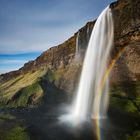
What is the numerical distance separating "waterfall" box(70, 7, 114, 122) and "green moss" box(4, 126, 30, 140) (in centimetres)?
2600

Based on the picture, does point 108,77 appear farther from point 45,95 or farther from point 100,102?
point 45,95

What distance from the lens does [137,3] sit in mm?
87188

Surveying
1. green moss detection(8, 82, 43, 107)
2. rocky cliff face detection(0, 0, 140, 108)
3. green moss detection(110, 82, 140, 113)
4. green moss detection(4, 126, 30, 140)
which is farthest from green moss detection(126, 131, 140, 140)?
green moss detection(8, 82, 43, 107)

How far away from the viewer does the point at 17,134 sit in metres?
55.0

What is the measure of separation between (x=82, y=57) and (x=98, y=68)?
2271 centimetres

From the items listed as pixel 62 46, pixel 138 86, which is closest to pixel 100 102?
pixel 138 86

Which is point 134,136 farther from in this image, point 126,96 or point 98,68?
point 98,68

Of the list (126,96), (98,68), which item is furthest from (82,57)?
(126,96)

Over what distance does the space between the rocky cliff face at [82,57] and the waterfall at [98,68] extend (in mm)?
2881

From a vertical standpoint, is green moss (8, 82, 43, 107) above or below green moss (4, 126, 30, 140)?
above

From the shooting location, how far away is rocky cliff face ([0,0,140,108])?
87375mm

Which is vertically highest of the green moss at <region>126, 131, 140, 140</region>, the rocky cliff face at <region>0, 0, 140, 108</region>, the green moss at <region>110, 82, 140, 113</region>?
the rocky cliff face at <region>0, 0, 140, 108</region>

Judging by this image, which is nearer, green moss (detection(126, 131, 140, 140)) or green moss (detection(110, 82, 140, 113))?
green moss (detection(126, 131, 140, 140))

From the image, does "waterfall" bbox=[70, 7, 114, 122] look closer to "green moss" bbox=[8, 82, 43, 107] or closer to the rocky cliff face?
the rocky cliff face
